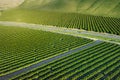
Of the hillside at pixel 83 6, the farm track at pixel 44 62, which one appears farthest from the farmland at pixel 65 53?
the hillside at pixel 83 6

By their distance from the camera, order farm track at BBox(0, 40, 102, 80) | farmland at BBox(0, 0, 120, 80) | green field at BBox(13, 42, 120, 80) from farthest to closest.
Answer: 1. farmland at BBox(0, 0, 120, 80)
2. farm track at BBox(0, 40, 102, 80)
3. green field at BBox(13, 42, 120, 80)

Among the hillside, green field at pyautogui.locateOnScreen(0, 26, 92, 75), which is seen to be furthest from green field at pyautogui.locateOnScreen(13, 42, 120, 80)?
the hillside

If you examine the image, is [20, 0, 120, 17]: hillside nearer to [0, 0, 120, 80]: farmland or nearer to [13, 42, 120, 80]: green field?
[0, 0, 120, 80]: farmland

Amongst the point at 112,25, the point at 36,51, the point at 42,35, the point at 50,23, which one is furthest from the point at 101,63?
the point at 50,23

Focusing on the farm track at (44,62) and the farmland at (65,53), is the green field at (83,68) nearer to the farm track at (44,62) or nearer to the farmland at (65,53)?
the farmland at (65,53)

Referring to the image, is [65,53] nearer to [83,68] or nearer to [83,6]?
[83,68]

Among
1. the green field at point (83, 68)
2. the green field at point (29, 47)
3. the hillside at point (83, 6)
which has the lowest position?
the hillside at point (83, 6)
